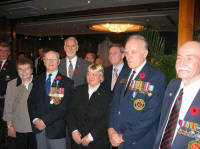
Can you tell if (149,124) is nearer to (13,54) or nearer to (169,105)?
(169,105)

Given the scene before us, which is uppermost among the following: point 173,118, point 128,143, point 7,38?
point 7,38

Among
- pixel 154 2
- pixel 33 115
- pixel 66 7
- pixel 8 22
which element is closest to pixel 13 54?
pixel 8 22

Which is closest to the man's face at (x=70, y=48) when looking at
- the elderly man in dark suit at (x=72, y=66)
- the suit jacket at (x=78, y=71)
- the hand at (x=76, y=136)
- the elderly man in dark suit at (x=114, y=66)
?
the elderly man in dark suit at (x=72, y=66)

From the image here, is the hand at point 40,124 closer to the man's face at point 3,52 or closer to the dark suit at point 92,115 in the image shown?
the dark suit at point 92,115

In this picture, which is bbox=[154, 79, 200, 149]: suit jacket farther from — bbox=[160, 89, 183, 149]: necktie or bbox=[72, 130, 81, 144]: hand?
bbox=[72, 130, 81, 144]: hand

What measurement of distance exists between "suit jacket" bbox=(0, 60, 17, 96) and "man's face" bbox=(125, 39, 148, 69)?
2.32 meters

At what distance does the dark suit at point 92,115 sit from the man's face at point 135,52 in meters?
0.56

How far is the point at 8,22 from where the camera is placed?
8.17 metres

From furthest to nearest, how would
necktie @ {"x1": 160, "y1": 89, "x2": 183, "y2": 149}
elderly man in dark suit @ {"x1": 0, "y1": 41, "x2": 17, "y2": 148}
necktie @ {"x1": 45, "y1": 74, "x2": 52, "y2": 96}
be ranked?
elderly man in dark suit @ {"x1": 0, "y1": 41, "x2": 17, "y2": 148} < necktie @ {"x1": 45, "y1": 74, "x2": 52, "y2": 96} < necktie @ {"x1": 160, "y1": 89, "x2": 183, "y2": 149}

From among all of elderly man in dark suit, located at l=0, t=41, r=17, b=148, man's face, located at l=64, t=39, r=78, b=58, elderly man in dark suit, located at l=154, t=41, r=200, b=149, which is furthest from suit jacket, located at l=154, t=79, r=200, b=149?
elderly man in dark suit, located at l=0, t=41, r=17, b=148

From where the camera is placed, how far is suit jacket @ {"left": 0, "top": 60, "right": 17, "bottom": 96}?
3010 millimetres

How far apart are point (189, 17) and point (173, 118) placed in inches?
99.7

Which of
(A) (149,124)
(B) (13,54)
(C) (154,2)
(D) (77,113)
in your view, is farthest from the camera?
(B) (13,54)

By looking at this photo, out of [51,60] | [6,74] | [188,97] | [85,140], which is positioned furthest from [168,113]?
[6,74]
